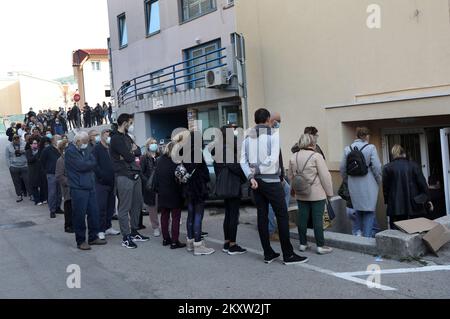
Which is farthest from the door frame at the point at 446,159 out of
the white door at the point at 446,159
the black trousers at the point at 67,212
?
the black trousers at the point at 67,212

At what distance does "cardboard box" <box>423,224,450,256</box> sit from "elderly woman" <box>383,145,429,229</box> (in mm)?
930

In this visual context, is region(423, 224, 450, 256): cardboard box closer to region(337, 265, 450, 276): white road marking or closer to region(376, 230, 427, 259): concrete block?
region(376, 230, 427, 259): concrete block

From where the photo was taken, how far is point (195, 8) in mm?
19312

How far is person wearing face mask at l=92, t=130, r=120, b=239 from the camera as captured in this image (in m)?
8.02

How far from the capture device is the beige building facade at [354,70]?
863 cm

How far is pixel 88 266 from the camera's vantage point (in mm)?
6516

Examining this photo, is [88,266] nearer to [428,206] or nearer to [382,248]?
[382,248]

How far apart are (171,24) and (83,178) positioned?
46.3ft

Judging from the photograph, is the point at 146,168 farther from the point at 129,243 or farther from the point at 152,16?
the point at 152,16

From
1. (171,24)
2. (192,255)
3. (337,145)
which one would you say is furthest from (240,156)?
(171,24)

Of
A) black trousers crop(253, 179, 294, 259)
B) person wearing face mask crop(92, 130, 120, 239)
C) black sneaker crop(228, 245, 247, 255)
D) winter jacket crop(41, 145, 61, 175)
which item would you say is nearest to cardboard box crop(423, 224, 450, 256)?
black trousers crop(253, 179, 294, 259)

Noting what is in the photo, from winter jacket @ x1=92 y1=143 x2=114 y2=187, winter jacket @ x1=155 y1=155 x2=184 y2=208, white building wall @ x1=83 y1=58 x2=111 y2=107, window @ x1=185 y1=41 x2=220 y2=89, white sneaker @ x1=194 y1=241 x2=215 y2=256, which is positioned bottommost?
white sneaker @ x1=194 y1=241 x2=215 y2=256

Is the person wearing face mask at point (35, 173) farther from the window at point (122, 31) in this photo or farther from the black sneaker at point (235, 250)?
the window at point (122, 31)
